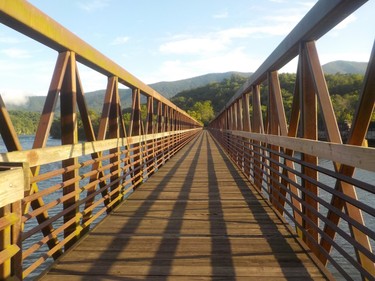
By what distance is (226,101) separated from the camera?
178m

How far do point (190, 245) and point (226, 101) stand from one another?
17614 cm

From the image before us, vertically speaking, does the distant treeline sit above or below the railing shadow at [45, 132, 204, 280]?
above

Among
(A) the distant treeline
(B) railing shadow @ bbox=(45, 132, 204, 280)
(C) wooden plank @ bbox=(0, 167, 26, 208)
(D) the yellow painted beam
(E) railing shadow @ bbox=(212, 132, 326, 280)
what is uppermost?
(A) the distant treeline

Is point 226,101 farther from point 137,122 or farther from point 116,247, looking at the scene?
point 116,247

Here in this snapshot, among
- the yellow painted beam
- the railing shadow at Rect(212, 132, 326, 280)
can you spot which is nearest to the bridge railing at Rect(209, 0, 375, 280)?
the railing shadow at Rect(212, 132, 326, 280)

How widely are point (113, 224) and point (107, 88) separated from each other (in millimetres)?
2011

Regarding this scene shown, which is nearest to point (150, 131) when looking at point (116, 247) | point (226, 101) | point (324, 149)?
point (116, 247)

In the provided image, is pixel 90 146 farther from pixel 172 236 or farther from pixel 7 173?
pixel 7 173

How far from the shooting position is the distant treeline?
40806 mm

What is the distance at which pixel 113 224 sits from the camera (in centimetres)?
455

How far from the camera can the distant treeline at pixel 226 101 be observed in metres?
40.8

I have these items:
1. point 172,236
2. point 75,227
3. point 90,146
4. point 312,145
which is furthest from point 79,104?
point 312,145

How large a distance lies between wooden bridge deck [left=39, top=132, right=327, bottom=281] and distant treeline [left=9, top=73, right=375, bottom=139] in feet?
5.44

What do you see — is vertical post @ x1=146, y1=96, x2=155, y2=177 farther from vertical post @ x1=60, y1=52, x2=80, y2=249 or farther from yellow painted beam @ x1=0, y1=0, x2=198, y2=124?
vertical post @ x1=60, y1=52, x2=80, y2=249
